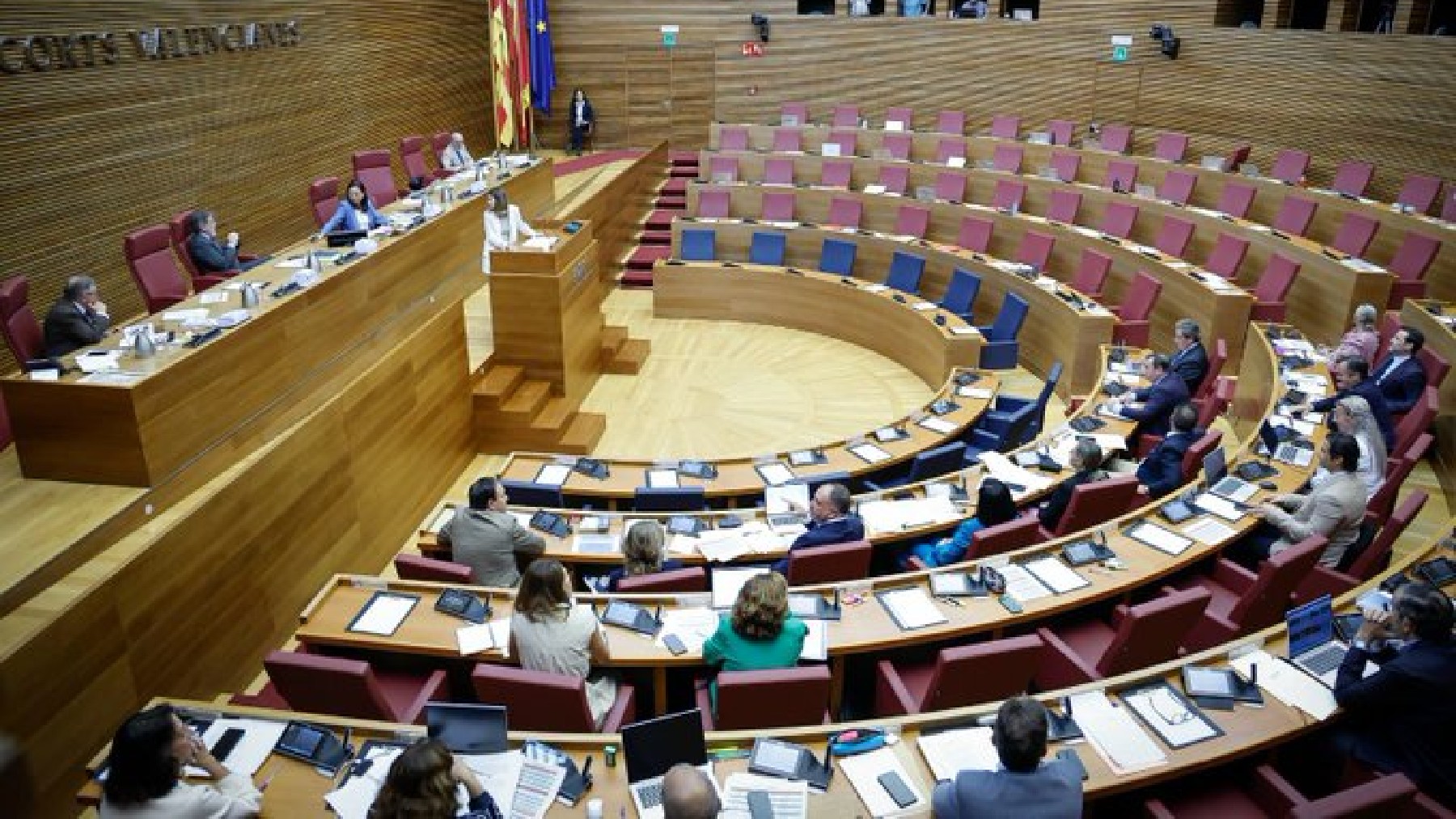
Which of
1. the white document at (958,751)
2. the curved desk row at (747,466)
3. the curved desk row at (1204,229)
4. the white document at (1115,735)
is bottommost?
the curved desk row at (747,466)

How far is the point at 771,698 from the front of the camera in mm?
3938

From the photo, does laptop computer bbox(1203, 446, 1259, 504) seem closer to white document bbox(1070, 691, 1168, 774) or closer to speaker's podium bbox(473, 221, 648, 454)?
white document bbox(1070, 691, 1168, 774)

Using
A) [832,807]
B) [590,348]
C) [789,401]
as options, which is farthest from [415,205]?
[832,807]

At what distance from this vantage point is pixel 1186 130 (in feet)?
42.0

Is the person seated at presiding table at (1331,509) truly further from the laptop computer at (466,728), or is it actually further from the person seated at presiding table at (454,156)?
the person seated at presiding table at (454,156)

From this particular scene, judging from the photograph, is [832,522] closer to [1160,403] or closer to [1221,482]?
[1221,482]

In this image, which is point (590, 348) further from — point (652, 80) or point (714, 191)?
point (652, 80)

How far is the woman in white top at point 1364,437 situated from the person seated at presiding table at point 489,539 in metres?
4.16

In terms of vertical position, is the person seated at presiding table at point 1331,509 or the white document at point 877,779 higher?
the person seated at presiding table at point 1331,509

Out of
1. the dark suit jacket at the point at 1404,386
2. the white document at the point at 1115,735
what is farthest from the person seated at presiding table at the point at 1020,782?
the dark suit jacket at the point at 1404,386

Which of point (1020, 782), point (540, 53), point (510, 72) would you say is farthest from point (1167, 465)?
point (540, 53)

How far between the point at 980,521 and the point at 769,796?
7.92ft

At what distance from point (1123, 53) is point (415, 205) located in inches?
349

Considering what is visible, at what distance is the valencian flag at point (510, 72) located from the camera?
13.6m
